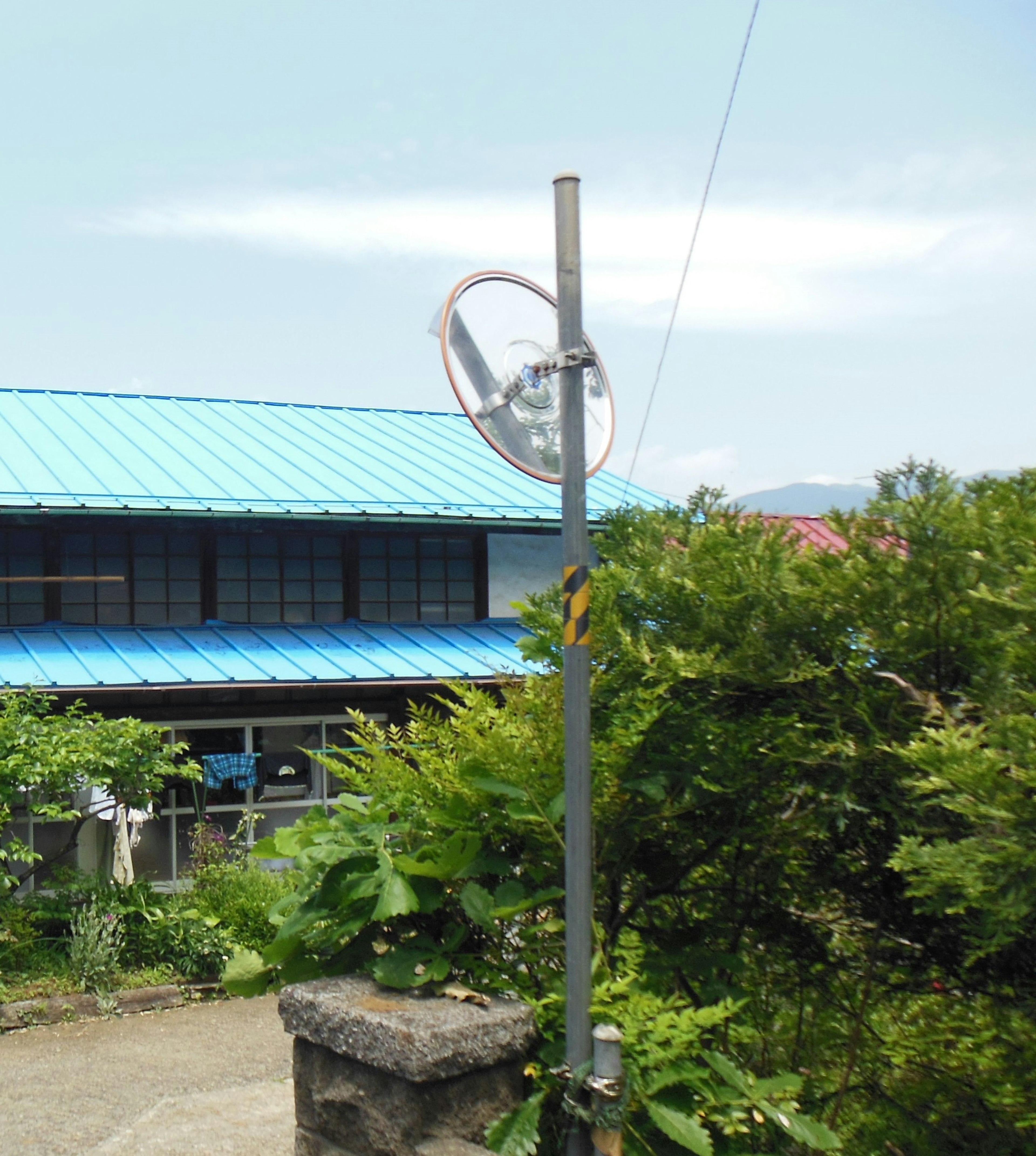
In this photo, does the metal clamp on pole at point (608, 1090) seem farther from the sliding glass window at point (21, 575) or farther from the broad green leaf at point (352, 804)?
the sliding glass window at point (21, 575)

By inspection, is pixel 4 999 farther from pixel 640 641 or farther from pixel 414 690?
pixel 640 641

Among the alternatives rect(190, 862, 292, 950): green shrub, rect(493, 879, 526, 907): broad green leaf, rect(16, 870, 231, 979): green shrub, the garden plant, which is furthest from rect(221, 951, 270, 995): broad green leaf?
rect(16, 870, 231, 979): green shrub

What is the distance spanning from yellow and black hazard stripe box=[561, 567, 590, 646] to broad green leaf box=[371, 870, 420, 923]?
40.9 inches

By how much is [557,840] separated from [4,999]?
712 cm

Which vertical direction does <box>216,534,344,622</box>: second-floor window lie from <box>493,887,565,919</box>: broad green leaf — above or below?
above

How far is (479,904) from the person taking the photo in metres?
3.85

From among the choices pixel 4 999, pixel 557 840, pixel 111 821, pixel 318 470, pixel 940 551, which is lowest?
pixel 4 999

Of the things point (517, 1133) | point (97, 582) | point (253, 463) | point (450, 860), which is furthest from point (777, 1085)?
point (253, 463)

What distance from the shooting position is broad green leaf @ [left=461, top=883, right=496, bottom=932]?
3.84 meters

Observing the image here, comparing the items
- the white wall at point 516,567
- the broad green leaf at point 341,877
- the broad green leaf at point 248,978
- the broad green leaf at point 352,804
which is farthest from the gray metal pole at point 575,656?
the white wall at point 516,567

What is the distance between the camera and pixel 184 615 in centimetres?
1430

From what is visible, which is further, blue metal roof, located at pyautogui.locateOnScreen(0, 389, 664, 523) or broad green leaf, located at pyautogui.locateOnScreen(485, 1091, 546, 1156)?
blue metal roof, located at pyautogui.locateOnScreen(0, 389, 664, 523)

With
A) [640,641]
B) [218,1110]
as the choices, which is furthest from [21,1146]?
[640,641]

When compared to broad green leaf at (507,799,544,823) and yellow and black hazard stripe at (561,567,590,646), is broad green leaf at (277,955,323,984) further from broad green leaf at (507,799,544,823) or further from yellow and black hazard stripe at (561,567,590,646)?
yellow and black hazard stripe at (561,567,590,646)
